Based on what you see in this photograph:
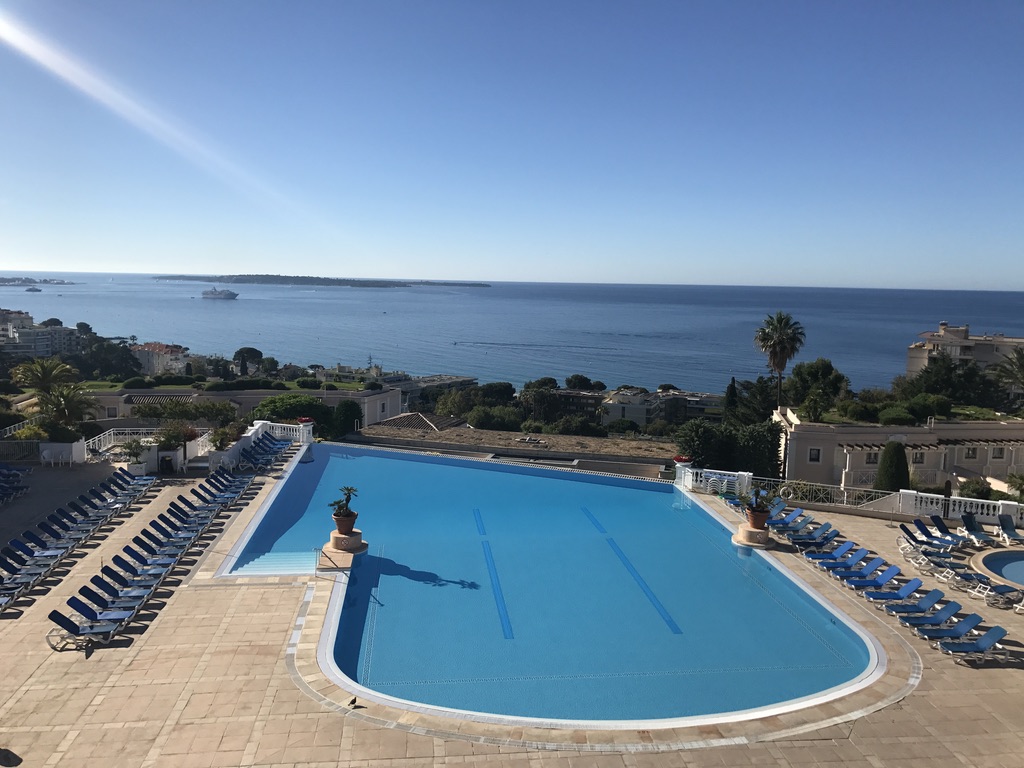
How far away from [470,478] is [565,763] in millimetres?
12687

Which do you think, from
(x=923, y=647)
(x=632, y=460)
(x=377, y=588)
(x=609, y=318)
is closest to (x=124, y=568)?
(x=377, y=588)

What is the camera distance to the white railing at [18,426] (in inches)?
769

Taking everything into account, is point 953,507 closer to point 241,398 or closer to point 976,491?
point 976,491

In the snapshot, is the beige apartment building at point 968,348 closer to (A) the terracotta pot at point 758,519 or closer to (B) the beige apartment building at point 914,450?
(B) the beige apartment building at point 914,450

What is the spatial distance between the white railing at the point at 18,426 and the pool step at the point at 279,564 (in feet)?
37.1

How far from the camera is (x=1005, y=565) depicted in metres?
12.8

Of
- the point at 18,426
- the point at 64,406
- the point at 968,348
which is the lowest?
the point at 18,426

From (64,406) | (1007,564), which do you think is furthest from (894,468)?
(64,406)

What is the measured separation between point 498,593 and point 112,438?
48.1 ft

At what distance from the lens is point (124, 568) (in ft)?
35.7

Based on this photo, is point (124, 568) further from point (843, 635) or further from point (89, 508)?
point (843, 635)

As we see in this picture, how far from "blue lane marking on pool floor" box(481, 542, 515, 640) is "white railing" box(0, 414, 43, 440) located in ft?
47.1

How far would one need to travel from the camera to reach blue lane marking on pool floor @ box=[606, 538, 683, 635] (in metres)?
10.8

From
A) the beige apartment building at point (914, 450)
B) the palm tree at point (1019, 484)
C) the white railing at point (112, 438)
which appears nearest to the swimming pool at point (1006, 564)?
the palm tree at point (1019, 484)
